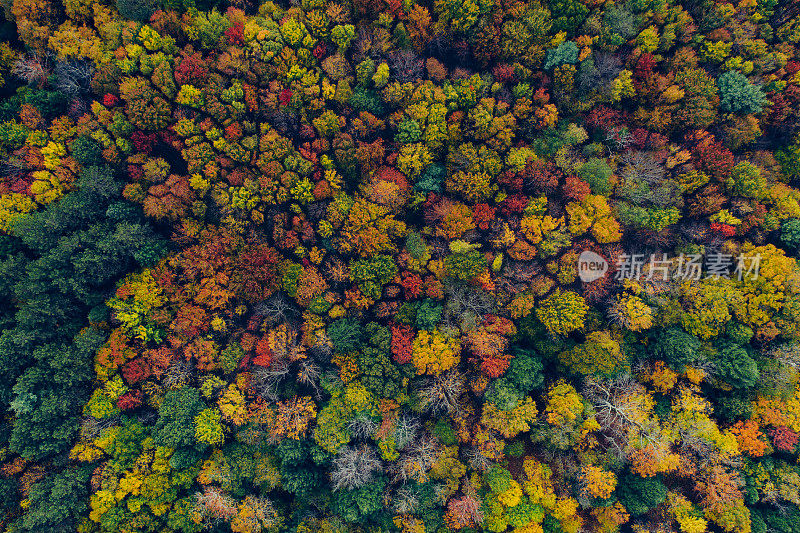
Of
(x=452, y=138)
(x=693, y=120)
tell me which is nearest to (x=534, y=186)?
(x=452, y=138)

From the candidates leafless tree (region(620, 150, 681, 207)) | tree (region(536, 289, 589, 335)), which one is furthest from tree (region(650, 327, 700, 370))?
leafless tree (region(620, 150, 681, 207))

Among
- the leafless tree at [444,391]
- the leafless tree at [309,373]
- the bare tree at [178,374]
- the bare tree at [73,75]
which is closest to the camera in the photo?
the bare tree at [73,75]

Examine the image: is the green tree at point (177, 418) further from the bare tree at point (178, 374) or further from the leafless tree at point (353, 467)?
the leafless tree at point (353, 467)

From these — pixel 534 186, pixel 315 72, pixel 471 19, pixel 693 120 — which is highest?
pixel 471 19

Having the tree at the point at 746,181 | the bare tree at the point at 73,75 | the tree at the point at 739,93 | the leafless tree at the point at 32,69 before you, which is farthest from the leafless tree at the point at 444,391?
the leafless tree at the point at 32,69

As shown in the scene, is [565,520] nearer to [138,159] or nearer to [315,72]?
[315,72]

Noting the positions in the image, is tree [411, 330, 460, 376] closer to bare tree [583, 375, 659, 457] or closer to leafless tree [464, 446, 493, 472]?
leafless tree [464, 446, 493, 472]

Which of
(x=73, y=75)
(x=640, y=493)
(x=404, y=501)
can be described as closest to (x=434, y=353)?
(x=404, y=501)
